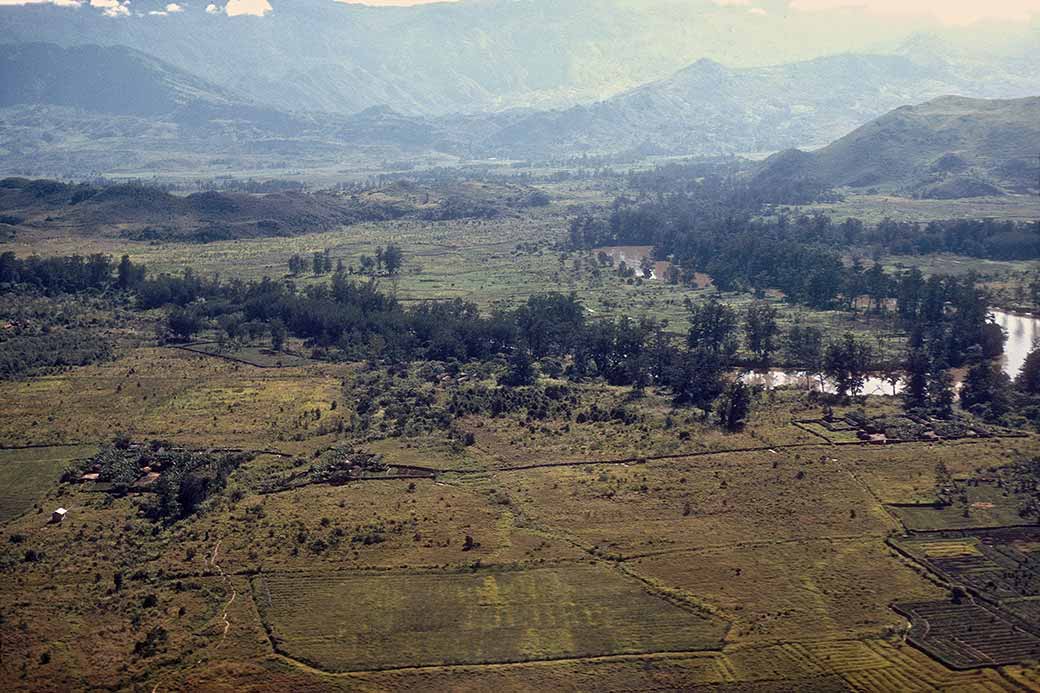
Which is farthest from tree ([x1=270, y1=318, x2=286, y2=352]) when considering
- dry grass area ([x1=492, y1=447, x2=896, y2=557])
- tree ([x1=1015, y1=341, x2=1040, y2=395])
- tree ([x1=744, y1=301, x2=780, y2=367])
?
tree ([x1=1015, y1=341, x2=1040, y2=395])

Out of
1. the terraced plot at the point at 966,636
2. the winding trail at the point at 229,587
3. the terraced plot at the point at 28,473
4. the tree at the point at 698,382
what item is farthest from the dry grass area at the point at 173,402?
the terraced plot at the point at 966,636

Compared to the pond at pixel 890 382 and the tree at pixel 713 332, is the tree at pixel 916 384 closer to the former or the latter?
the pond at pixel 890 382

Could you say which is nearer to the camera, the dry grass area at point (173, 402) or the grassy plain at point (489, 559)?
the grassy plain at point (489, 559)

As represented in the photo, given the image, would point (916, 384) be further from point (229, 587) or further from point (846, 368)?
point (229, 587)

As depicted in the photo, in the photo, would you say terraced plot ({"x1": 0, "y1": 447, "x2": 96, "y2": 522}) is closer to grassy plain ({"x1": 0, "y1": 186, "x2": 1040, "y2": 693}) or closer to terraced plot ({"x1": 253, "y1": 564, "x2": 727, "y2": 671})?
grassy plain ({"x1": 0, "y1": 186, "x2": 1040, "y2": 693})

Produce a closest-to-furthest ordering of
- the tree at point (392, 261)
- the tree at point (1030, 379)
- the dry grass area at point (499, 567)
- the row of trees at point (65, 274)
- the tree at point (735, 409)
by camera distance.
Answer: the dry grass area at point (499, 567) → the tree at point (735, 409) → the tree at point (1030, 379) → the row of trees at point (65, 274) → the tree at point (392, 261)

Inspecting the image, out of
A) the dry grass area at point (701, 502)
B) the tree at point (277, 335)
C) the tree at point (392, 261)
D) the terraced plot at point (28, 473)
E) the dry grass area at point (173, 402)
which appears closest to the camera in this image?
the dry grass area at point (701, 502)

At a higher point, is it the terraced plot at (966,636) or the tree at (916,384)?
the tree at (916,384)
